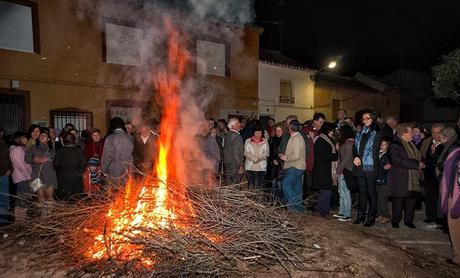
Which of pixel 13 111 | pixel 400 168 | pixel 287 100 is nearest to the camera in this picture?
pixel 400 168

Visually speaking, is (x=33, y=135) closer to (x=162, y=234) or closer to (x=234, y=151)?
(x=234, y=151)

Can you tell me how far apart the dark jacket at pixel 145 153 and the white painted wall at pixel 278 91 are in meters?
15.9

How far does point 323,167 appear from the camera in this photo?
24.4ft

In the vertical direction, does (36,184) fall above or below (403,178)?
below

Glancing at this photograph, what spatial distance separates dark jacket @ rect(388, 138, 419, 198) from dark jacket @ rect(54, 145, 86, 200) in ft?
20.4

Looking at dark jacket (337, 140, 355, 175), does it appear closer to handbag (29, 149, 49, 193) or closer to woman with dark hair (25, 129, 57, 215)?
woman with dark hair (25, 129, 57, 215)

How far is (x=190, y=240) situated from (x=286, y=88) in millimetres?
21454

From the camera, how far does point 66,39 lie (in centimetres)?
1378

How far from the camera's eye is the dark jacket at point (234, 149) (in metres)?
8.36

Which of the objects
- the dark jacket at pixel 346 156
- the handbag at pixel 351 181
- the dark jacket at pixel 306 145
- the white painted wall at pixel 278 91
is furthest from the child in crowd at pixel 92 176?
the white painted wall at pixel 278 91

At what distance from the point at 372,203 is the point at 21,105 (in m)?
12.2

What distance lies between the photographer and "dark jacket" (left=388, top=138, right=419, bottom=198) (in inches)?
271

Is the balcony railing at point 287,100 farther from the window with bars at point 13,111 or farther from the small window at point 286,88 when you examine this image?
the window with bars at point 13,111

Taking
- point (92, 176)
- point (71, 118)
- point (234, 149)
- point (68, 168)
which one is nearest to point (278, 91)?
point (71, 118)
